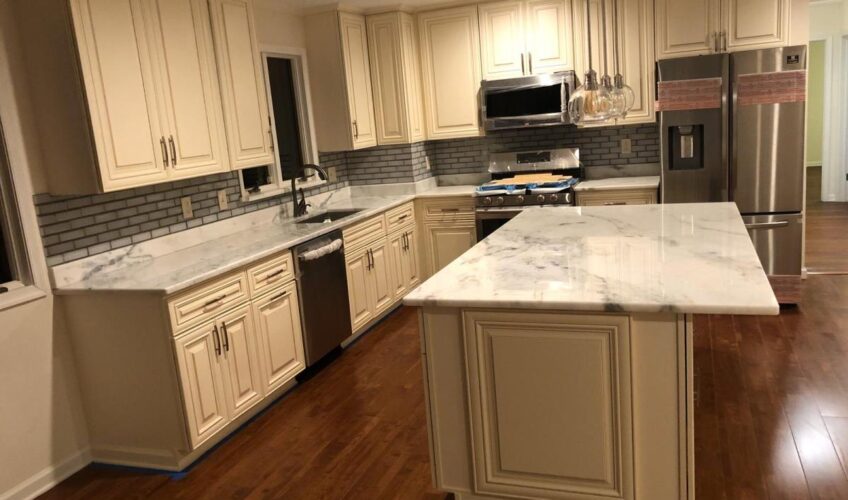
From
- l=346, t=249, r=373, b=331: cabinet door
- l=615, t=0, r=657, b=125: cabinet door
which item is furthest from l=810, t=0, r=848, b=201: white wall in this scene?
l=346, t=249, r=373, b=331: cabinet door

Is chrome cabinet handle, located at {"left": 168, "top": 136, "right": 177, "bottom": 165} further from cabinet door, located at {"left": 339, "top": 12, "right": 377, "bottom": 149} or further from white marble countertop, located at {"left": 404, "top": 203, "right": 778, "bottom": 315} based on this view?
cabinet door, located at {"left": 339, "top": 12, "right": 377, "bottom": 149}

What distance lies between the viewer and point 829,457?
270 cm

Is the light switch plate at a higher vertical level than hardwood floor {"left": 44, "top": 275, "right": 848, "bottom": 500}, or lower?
higher

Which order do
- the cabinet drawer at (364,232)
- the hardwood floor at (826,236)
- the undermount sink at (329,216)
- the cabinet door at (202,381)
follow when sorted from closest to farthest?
1. the cabinet door at (202,381)
2. the cabinet drawer at (364,232)
3. the undermount sink at (329,216)
4. the hardwood floor at (826,236)

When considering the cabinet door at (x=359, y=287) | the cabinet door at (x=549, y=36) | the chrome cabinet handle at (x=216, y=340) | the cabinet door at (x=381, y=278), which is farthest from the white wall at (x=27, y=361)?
the cabinet door at (x=549, y=36)

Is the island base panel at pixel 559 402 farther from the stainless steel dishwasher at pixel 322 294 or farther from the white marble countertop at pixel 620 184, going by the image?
the white marble countertop at pixel 620 184

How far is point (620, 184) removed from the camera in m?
4.98

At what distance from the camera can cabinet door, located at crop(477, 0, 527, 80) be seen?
5.20 meters

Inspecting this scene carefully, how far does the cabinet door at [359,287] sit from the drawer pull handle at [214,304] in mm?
1263

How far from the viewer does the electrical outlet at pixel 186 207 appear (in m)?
Result: 3.76

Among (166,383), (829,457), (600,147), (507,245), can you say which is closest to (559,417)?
(507,245)

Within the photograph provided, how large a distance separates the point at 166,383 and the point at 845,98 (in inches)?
322

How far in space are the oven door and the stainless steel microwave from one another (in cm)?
66

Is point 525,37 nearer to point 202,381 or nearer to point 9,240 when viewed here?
point 202,381
